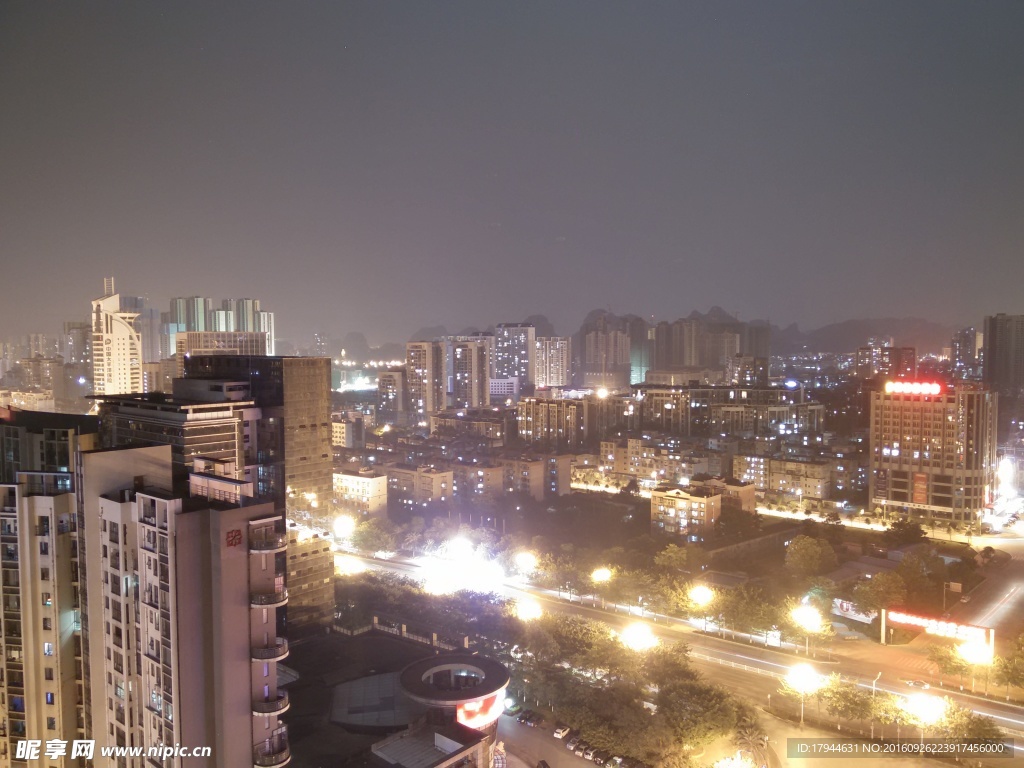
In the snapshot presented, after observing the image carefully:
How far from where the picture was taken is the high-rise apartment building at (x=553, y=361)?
1252 inches

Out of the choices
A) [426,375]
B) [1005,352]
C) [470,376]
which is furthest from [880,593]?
[470,376]

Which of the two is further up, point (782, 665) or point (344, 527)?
point (344, 527)

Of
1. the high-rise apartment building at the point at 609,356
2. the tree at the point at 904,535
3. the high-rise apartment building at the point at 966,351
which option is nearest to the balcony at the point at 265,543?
the tree at the point at 904,535

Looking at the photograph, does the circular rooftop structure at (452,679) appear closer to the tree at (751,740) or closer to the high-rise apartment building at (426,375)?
the tree at (751,740)

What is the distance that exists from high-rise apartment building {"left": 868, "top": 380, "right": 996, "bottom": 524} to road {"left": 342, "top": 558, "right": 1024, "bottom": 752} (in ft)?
18.1

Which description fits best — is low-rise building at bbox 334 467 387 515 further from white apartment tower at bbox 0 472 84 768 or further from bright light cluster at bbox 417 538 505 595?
white apartment tower at bbox 0 472 84 768

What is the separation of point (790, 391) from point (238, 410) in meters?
15.8

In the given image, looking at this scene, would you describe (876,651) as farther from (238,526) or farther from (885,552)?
(238,526)

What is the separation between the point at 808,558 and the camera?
955 cm

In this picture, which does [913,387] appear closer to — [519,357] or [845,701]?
[845,701]

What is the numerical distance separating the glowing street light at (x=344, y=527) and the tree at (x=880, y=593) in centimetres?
683

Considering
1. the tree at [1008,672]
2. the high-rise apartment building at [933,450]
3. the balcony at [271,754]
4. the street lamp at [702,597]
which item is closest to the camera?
the balcony at [271,754]

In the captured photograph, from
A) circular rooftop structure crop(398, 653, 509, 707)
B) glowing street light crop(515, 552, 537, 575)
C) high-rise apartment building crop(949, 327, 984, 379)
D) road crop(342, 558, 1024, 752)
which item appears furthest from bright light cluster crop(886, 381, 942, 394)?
high-rise apartment building crop(949, 327, 984, 379)

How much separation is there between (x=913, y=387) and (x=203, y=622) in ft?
39.2
